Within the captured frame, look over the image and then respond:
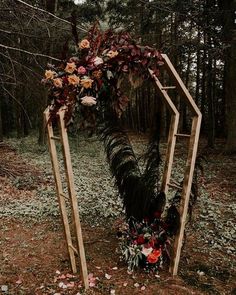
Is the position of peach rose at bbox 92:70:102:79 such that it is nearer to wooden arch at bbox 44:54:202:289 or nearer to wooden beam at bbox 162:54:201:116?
wooden arch at bbox 44:54:202:289

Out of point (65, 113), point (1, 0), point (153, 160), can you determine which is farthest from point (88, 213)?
point (1, 0)

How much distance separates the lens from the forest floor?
13.7 ft

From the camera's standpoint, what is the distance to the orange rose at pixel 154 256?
4.27 m

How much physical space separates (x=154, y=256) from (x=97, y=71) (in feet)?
7.85

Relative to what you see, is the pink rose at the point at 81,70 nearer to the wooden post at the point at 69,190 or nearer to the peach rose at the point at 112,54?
the peach rose at the point at 112,54

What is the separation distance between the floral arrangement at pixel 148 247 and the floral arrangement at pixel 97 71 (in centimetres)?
175

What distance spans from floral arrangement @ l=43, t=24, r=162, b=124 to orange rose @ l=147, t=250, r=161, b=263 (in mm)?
1870

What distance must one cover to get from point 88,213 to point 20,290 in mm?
2780

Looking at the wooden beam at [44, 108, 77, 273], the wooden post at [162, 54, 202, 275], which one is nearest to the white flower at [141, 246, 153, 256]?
the wooden post at [162, 54, 202, 275]

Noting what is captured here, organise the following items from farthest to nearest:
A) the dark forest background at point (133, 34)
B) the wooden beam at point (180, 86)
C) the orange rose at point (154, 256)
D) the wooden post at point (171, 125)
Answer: the dark forest background at point (133, 34)
the wooden post at point (171, 125)
the orange rose at point (154, 256)
the wooden beam at point (180, 86)

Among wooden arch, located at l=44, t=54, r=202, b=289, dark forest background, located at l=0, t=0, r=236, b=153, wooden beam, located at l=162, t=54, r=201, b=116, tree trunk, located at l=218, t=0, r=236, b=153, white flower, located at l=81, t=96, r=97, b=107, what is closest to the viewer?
white flower, located at l=81, t=96, r=97, b=107

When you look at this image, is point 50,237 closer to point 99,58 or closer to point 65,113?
point 65,113

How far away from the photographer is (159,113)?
173 inches

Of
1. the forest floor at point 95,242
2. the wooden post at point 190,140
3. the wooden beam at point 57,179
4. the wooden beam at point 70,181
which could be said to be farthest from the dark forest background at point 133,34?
the forest floor at point 95,242
